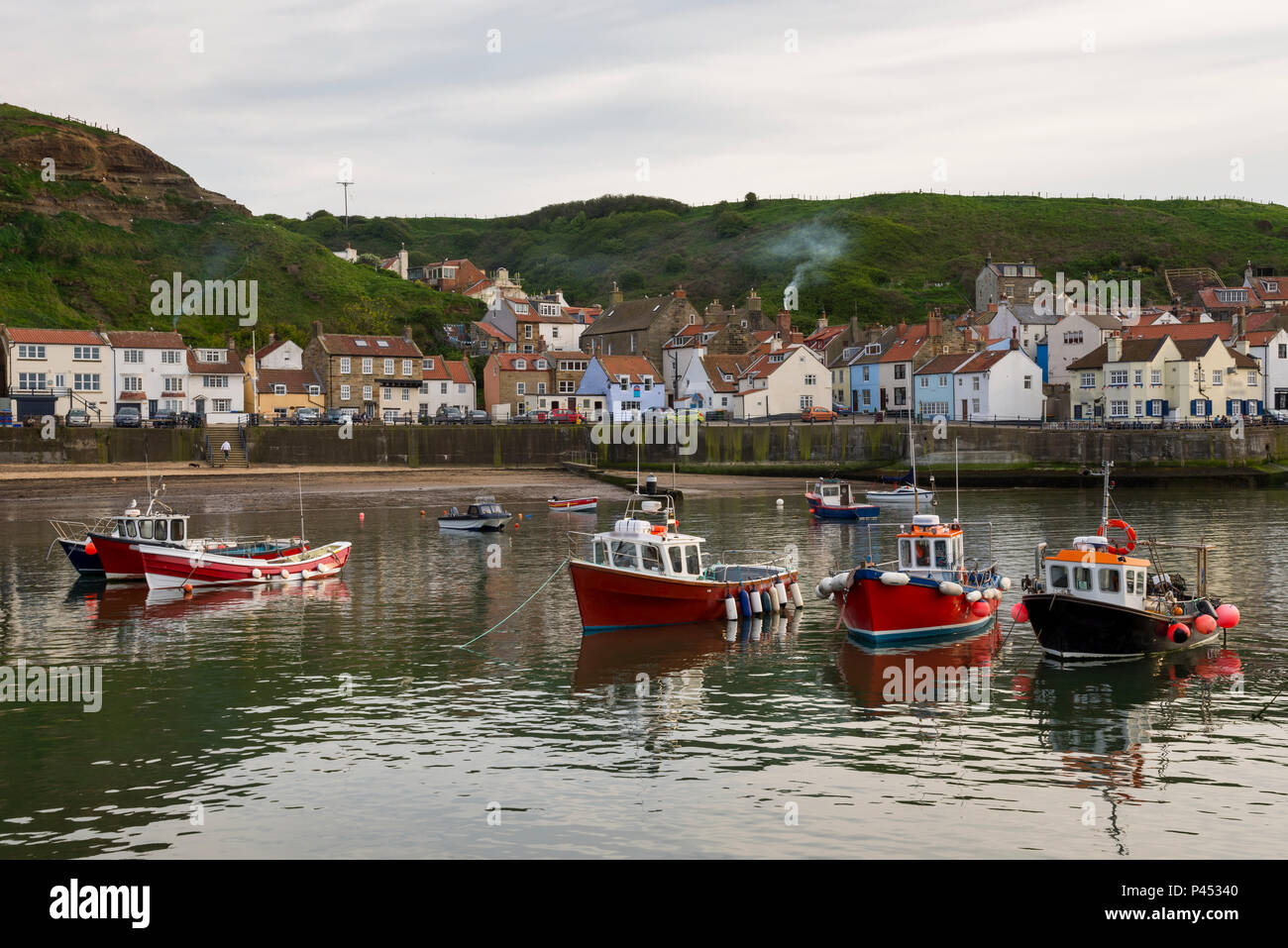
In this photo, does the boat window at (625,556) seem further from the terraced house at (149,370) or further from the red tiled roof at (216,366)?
the red tiled roof at (216,366)

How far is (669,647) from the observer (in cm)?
3142

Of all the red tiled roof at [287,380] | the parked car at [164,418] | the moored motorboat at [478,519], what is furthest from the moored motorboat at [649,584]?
the red tiled roof at [287,380]

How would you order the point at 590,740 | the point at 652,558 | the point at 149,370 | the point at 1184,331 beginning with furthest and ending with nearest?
the point at 149,370
the point at 1184,331
the point at 652,558
the point at 590,740

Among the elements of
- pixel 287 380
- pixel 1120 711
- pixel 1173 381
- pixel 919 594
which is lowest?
pixel 1120 711

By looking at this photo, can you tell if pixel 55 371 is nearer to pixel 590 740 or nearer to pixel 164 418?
pixel 164 418

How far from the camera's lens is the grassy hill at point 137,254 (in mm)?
121562

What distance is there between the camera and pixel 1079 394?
9306cm

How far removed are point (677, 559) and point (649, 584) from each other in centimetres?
144

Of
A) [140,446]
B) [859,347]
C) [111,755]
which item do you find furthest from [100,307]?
[111,755]

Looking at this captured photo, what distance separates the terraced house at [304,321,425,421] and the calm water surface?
209 ft

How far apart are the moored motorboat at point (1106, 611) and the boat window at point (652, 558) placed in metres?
9.90

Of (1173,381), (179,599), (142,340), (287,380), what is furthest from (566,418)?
(179,599)
